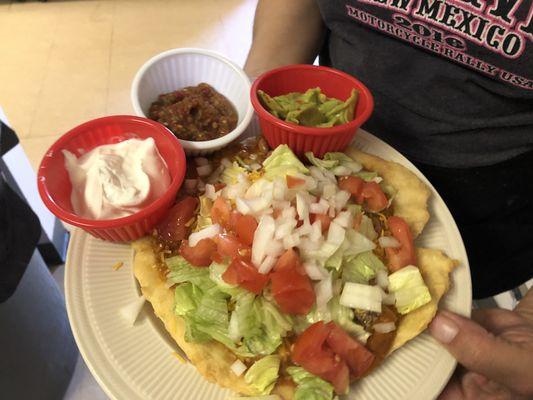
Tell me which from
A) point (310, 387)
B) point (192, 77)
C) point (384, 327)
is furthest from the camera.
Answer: point (192, 77)

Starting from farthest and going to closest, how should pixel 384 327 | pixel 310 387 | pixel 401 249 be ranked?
pixel 401 249 → pixel 384 327 → pixel 310 387

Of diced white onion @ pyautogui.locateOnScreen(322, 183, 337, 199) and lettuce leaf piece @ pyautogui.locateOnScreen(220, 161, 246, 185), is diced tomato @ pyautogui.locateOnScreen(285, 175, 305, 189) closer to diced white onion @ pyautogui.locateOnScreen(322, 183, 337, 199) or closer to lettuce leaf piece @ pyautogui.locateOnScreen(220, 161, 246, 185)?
diced white onion @ pyautogui.locateOnScreen(322, 183, 337, 199)

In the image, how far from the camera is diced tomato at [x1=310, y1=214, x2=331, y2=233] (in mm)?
1310

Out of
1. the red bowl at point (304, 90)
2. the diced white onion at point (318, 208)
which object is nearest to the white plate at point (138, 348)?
the diced white onion at point (318, 208)

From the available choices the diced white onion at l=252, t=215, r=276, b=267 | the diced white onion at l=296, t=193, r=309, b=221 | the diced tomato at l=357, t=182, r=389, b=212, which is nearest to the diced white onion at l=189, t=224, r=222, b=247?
the diced white onion at l=252, t=215, r=276, b=267

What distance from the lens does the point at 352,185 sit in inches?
57.1

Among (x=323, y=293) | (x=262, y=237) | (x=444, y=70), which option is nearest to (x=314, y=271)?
(x=323, y=293)

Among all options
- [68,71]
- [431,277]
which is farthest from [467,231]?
[68,71]

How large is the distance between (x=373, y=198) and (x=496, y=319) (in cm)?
54

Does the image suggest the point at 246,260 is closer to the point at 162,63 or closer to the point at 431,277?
the point at 431,277

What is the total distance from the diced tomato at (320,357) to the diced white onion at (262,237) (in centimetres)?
23

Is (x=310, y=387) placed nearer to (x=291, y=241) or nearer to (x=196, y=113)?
(x=291, y=241)

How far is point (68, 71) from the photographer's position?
12.7ft

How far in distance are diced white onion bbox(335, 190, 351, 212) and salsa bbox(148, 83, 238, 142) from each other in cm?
43
